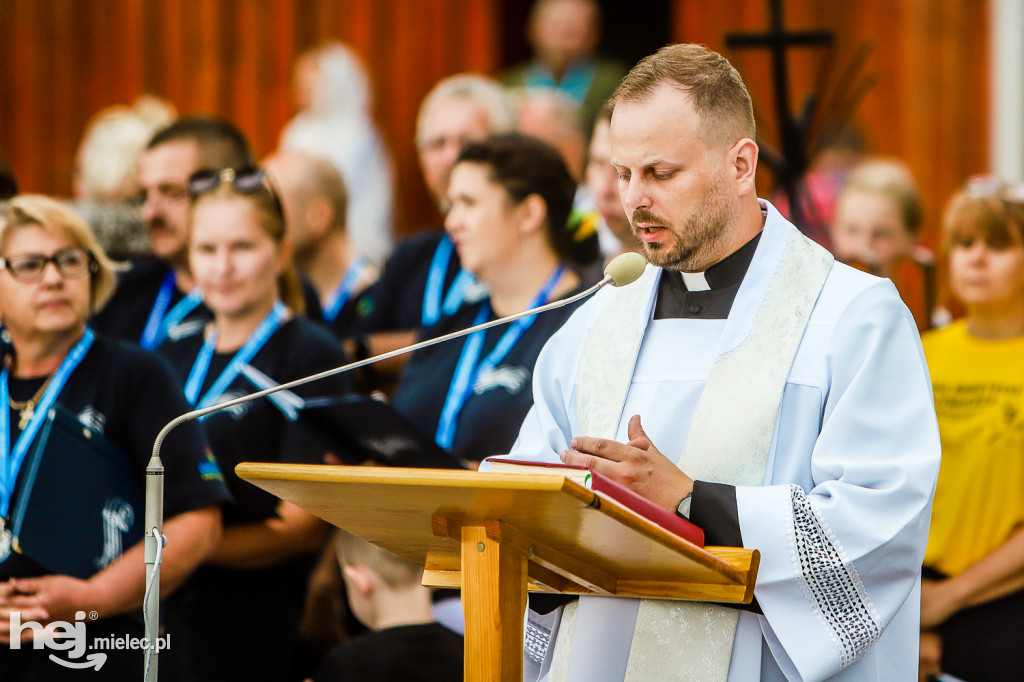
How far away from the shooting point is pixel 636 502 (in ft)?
7.54

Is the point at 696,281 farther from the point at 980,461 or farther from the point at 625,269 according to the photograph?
the point at 980,461

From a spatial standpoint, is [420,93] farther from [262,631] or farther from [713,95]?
[713,95]

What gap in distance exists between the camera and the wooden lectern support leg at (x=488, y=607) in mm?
2273

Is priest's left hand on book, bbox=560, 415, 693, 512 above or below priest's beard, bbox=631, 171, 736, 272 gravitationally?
below

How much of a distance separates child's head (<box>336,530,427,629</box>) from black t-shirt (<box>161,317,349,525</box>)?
0.40m

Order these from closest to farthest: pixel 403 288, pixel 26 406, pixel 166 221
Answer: pixel 26 406 → pixel 166 221 → pixel 403 288

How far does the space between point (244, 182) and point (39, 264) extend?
3.17 feet

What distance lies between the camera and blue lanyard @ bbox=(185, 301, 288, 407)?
4.27 meters

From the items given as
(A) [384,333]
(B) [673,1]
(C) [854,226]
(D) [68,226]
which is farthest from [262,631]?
(B) [673,1]

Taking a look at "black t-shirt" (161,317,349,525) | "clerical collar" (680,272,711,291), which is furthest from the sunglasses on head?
"black t-shirt" (161,317,349,525)

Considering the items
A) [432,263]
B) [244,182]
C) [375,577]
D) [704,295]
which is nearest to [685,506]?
[704,295]

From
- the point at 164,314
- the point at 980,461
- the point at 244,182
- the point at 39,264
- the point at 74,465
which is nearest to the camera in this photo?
the point at 74,465

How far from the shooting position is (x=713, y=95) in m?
2.80

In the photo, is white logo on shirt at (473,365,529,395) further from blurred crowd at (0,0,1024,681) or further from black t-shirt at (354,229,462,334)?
black t-shirt at (354,229,462,334)
